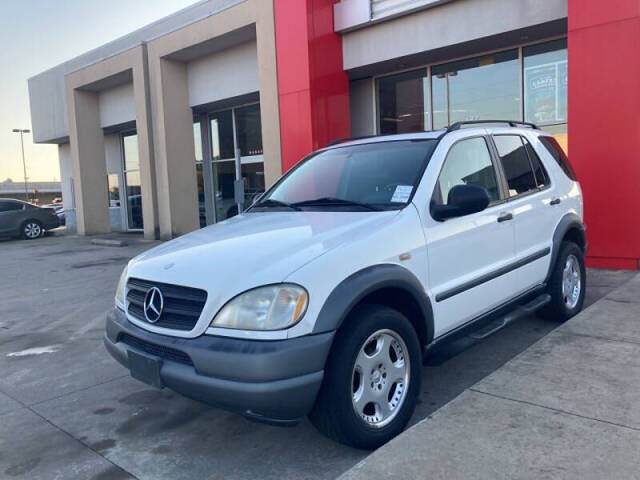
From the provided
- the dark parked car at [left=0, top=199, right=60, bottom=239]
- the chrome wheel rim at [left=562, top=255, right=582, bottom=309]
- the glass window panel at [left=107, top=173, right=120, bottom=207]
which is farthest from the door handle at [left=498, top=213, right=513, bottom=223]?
the glass window panel at [left=107, top=173, right=120, bottom=207]

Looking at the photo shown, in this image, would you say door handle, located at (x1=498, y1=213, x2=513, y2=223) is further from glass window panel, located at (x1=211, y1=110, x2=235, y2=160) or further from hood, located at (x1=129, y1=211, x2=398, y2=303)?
glass window panel, located at (x1=211, y1=110, x2=235, y2=160)

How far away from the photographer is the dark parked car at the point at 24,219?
19.0m

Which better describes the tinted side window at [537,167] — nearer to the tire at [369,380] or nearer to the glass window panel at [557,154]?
the glass window panel at [557,154]

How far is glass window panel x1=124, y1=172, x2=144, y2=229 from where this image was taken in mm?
20516

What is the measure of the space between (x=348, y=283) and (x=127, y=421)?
6.45 feet

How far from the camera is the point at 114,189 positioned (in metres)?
21.6

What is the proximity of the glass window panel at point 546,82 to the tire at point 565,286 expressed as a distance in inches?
191

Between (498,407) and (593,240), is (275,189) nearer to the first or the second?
(498,407)

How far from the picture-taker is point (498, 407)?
130 inches

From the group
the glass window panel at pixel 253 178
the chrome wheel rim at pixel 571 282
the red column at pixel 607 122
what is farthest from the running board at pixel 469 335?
the glass window panel at pixel 253 178

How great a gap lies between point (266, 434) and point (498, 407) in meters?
1.43

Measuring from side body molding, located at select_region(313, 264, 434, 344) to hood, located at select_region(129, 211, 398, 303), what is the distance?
22 cm

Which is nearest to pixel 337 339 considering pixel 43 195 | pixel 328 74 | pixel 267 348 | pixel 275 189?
pixel 267 348

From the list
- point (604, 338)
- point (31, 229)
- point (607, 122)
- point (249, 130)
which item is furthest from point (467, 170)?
point (31, 229)
